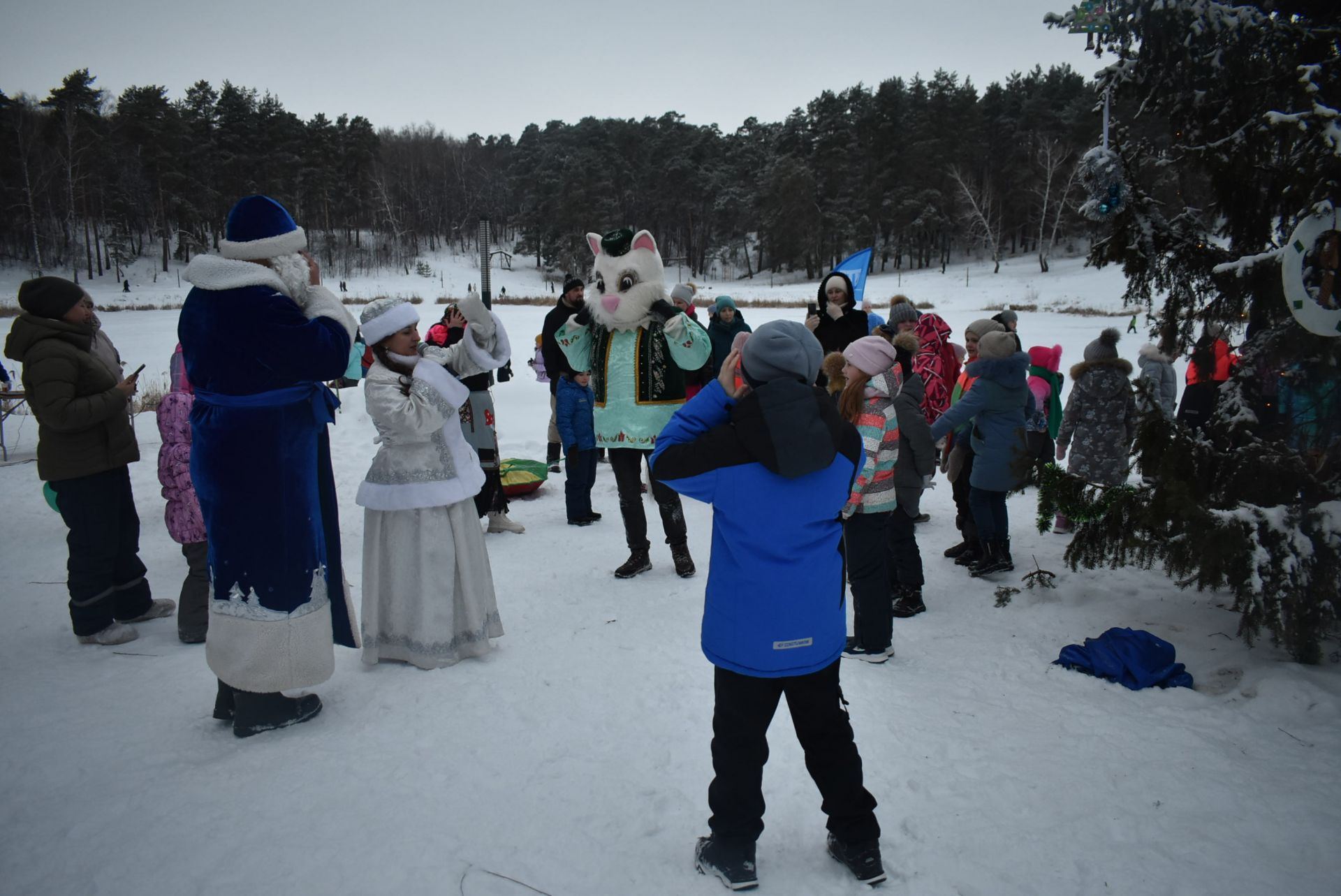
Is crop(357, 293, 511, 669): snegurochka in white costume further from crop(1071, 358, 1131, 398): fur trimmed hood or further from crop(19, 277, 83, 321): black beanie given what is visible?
crop(1071, 358, 1131, 398): fur trimmed hood

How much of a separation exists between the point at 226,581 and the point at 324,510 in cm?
53

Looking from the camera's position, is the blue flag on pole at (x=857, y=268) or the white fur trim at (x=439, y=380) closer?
the white fur trim at (x=439, y=380)

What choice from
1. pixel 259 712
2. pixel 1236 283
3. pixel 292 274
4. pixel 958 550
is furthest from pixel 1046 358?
pixel 259 712

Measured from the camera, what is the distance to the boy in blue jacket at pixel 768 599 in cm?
235

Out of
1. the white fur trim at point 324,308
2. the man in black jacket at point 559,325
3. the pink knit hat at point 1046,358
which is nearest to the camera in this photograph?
the white fur trim at point 324,308

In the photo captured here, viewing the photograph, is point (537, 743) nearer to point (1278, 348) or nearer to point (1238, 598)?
point (1238, 598)

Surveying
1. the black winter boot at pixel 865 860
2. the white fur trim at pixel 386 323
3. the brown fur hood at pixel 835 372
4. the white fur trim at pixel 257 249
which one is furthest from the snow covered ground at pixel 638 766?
the white fur trim at pixel 257 249

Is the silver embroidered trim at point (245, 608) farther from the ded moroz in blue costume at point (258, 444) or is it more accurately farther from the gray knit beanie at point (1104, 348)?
the gray knit beanie at point (1104, 348)

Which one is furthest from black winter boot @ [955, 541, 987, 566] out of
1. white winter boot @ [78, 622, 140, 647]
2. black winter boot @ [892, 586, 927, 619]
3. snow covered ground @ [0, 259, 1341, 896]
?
white winter boot @ [78, 622, 140, 647]

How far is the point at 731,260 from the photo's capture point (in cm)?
5862

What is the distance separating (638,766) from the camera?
3.08 metres

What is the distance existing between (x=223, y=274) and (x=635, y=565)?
3323 millimetres

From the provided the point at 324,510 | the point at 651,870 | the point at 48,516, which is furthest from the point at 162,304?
the point at 651,870

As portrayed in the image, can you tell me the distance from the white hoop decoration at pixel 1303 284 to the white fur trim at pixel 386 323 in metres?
4.20
